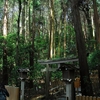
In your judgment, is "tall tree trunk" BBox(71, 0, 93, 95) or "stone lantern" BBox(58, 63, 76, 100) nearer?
"stone lantern" BBox(58, 63, 76, 100)

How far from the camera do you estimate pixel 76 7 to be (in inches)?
350

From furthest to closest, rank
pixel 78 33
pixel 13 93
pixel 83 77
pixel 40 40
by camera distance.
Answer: pixel 40 40 → pixel 78 33 → pixel 83 77 → pixel 13 93

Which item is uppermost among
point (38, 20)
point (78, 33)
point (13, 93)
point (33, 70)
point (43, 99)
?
point (38, 20)

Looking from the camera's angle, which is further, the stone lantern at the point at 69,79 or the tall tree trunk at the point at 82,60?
the tall tree trunk at the point at 82,60

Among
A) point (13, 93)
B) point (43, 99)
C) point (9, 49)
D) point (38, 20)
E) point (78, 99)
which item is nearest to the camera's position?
point (13, 93)

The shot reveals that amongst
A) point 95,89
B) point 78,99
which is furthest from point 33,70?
point 78,99

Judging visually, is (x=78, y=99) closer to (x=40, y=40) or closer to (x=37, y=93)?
(x=37, y=93)

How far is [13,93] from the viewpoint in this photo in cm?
572

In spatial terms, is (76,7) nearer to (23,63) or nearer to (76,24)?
(76,24)

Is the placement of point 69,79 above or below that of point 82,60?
below

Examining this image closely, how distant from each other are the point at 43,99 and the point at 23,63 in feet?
12.6

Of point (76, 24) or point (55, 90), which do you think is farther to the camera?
point (55, 90)

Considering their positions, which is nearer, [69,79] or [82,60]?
[69,79]

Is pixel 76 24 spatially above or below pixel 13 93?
above
